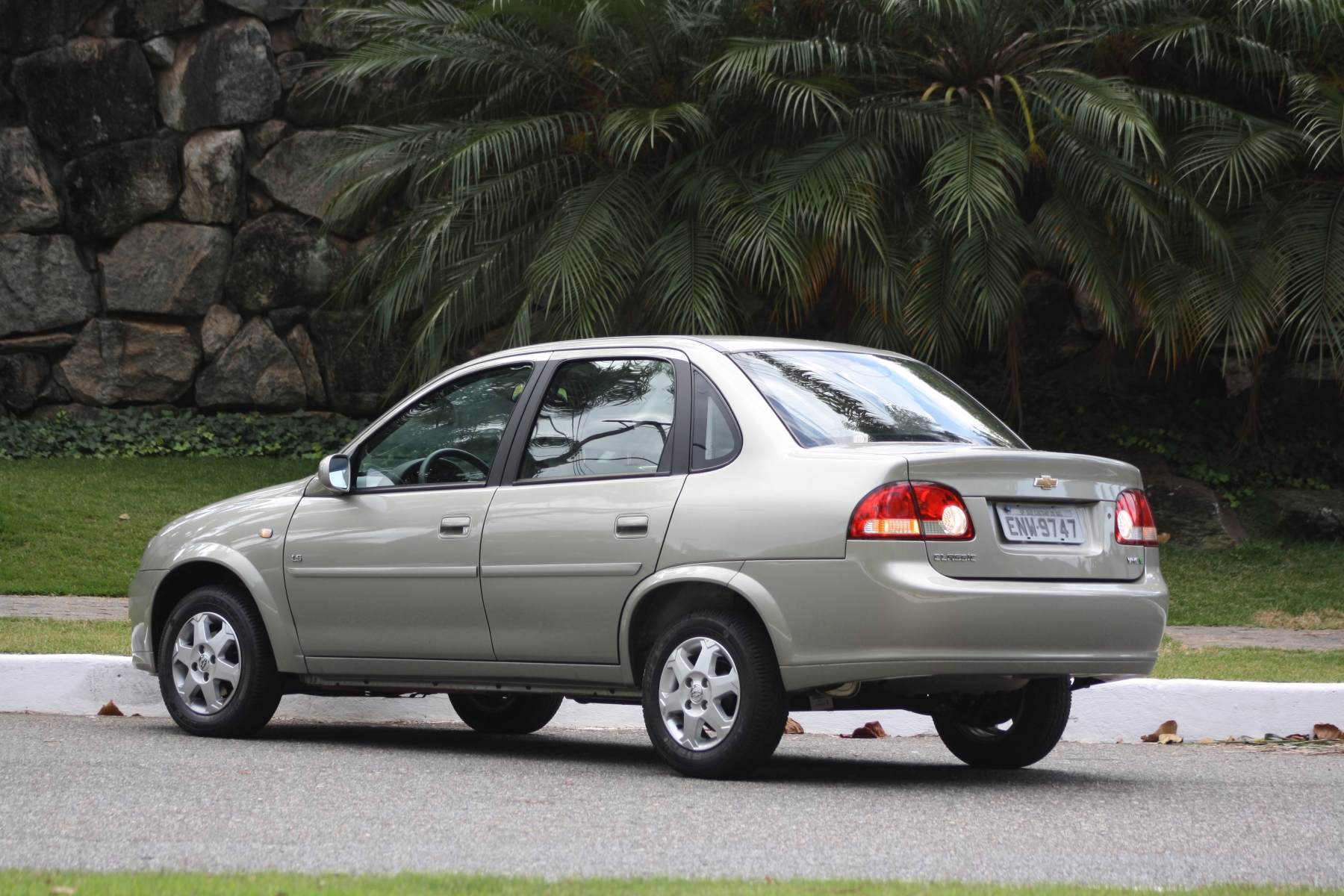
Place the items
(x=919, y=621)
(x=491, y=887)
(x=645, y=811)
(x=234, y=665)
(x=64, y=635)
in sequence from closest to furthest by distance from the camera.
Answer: (x=491, y=887) < (x=645, y=811) < (x=919, y=621) < (x=234, y=665) < (x=64, y=635)

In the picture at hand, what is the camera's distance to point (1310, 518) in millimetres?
15227

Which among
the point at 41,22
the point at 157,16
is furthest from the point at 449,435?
the point at 41,22

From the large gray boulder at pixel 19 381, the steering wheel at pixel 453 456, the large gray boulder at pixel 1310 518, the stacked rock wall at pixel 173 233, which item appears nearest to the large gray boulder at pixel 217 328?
the stacked rock wall at pixel 173 233

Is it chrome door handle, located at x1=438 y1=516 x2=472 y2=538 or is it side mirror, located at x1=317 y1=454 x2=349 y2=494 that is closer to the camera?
chrome door handle, located at x1=438 y1=516 x2=472 y2=538

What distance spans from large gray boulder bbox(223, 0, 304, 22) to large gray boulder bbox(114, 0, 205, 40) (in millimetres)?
400

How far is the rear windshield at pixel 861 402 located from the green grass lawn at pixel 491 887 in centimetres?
206

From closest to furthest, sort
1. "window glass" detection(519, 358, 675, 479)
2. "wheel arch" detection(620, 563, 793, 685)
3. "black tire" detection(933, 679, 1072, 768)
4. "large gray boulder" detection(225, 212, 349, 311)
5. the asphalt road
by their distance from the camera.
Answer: the asphalt road < "wheel arch" detection(620, 563, 793, 685) < "window glass" detection(519, 358, 675, 479) < "black tire" detection(933, 679, 1072, 768) < "large gray boulder" detection(225, 212, 349, 311)

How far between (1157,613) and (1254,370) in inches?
420

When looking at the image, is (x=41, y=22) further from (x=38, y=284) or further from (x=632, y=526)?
(x=632, y=526)

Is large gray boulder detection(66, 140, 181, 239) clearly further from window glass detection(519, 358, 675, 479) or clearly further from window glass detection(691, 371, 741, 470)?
window glass detection(691, 371, 741, 470)

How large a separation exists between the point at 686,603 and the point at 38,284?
51.9 feet

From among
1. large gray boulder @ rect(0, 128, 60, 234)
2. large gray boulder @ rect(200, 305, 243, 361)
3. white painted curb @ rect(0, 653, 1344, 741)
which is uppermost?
large gray boulder @ rect(0, 128, 60, 234)

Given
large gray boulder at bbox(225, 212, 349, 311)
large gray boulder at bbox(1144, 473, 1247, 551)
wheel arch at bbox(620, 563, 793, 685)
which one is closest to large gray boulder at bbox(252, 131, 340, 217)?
large gray boulder at bbox(225, 212, 349, 311)

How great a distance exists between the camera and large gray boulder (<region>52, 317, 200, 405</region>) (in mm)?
19406
